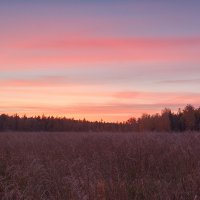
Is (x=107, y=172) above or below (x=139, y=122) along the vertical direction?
below

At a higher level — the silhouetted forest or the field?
the silhouetted forest

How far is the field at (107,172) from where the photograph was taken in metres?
6.11

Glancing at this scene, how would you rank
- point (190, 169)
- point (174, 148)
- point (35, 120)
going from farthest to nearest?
point (35, 120)
point (174, 148)
point (190, 169)

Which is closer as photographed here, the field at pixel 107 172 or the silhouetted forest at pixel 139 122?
the field at pixel 107 172

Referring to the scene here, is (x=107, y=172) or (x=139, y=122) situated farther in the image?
(x=139, y=122)

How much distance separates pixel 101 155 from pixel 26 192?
479cm

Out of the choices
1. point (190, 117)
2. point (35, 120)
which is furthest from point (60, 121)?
point (190, 117)

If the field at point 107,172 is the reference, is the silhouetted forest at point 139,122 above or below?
above

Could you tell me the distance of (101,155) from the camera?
36.4ft

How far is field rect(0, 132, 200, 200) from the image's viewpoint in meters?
6.11

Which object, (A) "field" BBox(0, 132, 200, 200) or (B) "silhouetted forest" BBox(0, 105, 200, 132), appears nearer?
(A) "field" BBox(0, 132, 200, 200)

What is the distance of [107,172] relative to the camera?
8594mm

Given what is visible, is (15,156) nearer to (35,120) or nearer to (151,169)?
(151,169)

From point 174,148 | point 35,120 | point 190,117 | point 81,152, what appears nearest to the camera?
point 174,148
